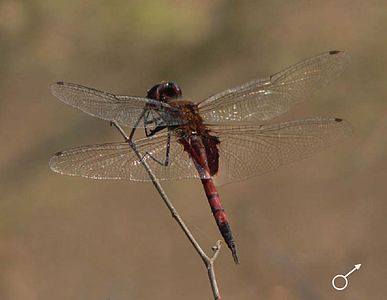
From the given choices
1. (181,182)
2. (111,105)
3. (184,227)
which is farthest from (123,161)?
(181,182)

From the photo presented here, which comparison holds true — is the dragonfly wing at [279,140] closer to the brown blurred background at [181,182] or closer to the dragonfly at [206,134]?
the dragonfly at [206,134]

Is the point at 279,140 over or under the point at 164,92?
under

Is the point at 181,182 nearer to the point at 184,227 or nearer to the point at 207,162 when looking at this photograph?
the point at 207,162

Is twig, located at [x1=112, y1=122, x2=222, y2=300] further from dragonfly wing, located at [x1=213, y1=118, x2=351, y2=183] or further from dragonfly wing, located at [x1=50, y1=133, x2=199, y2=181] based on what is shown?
dragonfly wing, located at [x1=213, y1=118, x2=351, y2=183]

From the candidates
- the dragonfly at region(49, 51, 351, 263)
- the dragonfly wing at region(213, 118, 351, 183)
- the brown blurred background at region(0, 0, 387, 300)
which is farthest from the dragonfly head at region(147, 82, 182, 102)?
the brown blurred background at region(0, 0, 387, 300)

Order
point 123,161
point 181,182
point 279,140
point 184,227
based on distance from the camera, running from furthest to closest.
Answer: point 181,182
point 279,140
point 123,161
point 184,227

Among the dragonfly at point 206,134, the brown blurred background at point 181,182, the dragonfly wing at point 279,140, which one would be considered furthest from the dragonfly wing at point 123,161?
the brown blurred background at point 181,182
